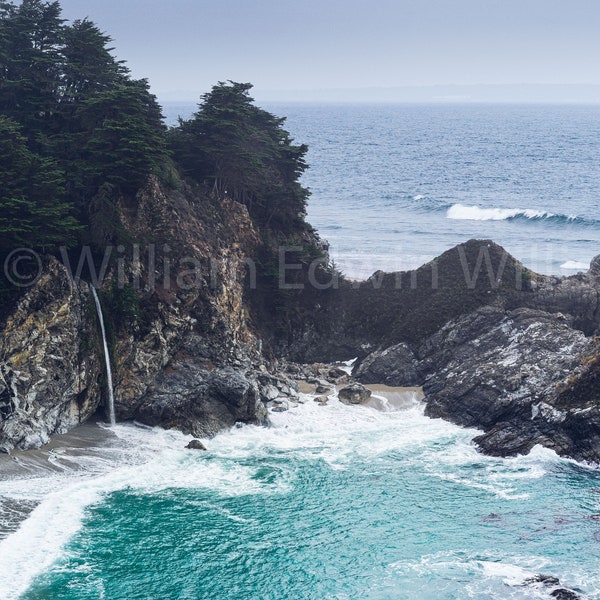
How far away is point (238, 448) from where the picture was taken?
48344 millimetres

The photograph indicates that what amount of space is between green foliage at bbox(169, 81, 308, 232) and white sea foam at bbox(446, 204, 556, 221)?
60168 mm

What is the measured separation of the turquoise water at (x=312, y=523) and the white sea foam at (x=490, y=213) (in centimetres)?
7660

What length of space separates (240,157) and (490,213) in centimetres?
7102

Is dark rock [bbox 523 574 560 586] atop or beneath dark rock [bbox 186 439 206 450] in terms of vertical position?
beneath

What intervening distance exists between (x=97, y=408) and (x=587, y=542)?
1169 inches

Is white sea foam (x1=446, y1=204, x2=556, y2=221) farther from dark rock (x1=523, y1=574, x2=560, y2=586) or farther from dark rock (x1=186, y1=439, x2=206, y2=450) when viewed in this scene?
dark rock (x1=523, y1=574, x2=560, y2=586)

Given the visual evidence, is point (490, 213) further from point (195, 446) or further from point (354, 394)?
point (195, 446)

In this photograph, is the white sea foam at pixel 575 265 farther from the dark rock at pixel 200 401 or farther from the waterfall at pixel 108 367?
the waterfall at pixel 108 367

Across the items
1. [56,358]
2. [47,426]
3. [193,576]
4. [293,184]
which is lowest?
[193,576]

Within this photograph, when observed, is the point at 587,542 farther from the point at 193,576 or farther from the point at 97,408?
the point at 97,408

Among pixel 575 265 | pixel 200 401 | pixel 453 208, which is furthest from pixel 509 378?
pixel 453 208

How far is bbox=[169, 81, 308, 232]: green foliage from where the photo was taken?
2397 inches

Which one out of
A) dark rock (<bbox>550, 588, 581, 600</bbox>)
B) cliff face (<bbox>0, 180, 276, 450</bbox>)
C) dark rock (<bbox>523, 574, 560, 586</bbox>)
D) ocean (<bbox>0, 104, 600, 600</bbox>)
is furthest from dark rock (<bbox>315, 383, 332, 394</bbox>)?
dark rock (<bbox>550, 588, 581, 600</bbox>)

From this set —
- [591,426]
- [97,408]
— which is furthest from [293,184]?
[591,426]
